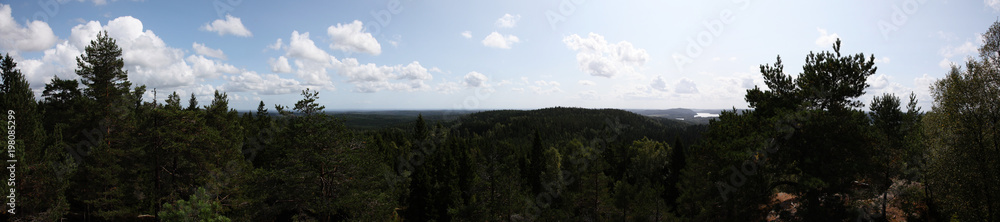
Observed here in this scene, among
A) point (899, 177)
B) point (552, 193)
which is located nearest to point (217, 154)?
point (552, 193)

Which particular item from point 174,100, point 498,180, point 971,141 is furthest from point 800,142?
point 174,100

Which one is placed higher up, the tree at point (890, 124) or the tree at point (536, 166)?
the tree at point (890, 124)

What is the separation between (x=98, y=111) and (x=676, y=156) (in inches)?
2292

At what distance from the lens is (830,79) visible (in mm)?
14094

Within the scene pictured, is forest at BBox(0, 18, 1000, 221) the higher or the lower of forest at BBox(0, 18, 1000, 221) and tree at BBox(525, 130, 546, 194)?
the higher

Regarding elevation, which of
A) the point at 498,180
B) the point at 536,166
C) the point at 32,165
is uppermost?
the point at 32,165

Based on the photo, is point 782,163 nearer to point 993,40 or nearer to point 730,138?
point 730,138

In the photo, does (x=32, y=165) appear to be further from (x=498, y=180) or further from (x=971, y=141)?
(x=971, y=141)

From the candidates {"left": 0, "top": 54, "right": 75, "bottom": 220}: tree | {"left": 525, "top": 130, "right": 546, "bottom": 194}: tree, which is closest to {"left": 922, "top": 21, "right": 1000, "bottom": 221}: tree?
{"left": 525, "top": 130, "right": 546, "bottom": 194}: tree

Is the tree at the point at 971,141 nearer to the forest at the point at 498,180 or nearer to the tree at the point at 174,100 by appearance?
the forest at the point at 498,180

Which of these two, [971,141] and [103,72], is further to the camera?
[103,72]

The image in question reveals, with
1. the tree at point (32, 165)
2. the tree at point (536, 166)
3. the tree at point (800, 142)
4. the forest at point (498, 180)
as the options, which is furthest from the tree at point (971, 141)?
the tree at point (32, 165)

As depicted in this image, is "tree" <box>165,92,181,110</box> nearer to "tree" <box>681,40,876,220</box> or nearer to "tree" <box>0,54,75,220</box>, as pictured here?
"tree" <box>0,54,75,220</box>

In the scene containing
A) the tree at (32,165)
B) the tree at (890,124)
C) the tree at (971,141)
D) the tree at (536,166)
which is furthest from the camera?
the tree at (536,166)
